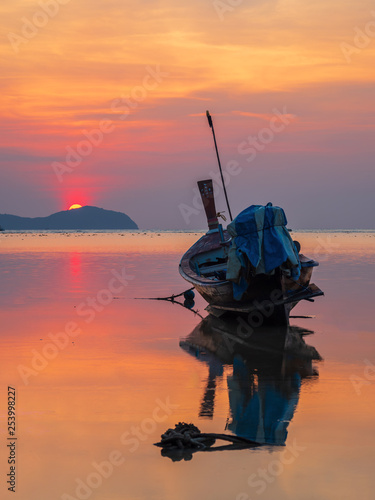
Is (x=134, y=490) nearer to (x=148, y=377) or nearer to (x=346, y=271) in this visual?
(x=148, y=377)

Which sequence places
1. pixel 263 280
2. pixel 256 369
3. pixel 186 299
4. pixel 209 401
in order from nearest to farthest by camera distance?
pixel 209 401, pixel 256 369, pixel 263 280, pixel 186 299

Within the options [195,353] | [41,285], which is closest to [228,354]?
[195,353]

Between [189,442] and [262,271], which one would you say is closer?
[189,442]

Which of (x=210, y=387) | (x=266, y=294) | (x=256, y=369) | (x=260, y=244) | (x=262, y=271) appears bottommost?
(x=256, y=369)

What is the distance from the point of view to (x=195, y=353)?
1623cm

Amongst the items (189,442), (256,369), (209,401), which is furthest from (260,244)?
(189,442)

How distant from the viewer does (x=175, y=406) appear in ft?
36.9

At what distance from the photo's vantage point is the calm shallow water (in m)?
8.21

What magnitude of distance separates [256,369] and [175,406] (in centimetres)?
335

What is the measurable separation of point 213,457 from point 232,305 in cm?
1104

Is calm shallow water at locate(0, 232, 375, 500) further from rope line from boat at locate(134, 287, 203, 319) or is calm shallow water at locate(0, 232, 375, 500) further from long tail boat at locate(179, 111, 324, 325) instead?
rope line from boat at locate(134, 287, 203, 319)

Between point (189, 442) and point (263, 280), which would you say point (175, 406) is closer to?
point (189, 442)

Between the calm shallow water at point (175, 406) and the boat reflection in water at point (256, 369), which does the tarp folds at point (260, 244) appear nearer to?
the boat reflection in water at point (256, 369)

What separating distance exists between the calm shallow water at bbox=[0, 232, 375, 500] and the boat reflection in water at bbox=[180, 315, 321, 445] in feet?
0.14
